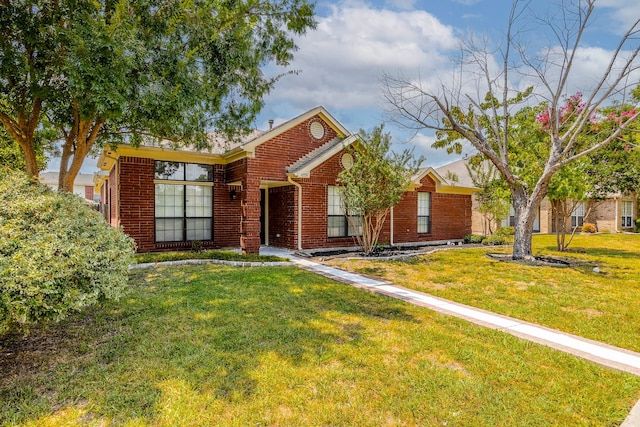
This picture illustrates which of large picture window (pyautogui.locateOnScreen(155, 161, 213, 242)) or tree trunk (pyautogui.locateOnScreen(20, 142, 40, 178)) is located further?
large picture window (pyautogui.locateOnScreen(155, 161, 213, 242))

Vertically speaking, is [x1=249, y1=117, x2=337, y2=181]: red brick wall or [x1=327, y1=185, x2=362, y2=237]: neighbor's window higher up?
[x1=249, y1=117, x2=337, y2=181]: red brick wall

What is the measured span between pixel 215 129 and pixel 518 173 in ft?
36.9

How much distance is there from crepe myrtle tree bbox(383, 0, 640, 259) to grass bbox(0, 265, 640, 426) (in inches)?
326

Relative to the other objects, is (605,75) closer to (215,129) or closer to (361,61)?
(361,61)

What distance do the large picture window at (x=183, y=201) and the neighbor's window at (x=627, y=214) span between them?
33887 millimetres

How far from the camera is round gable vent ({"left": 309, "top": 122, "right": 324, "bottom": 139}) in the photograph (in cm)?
1439

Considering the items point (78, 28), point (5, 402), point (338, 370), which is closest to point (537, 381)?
point (338, 370)

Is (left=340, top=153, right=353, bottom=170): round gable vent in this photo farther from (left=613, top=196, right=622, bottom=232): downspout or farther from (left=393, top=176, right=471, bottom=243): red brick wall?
(left=613, top=196, right=622, bottom=232): downspout

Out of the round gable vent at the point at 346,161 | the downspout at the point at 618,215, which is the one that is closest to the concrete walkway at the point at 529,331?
the round gable vent at the point at 346,161

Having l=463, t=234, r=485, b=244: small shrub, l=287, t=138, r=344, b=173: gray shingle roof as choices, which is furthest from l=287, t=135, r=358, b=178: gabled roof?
l=463, t=234, r=485, b=244: small shrub

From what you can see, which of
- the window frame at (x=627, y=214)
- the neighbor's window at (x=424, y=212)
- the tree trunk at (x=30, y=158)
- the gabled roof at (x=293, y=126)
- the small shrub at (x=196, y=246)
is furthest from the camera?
the window frame at (x=627, y=214)

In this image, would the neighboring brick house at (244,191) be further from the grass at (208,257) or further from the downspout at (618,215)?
the downspout at (618,215)

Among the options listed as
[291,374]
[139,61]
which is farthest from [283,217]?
[291,374]

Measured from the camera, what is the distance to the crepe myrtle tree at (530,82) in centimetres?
1030
